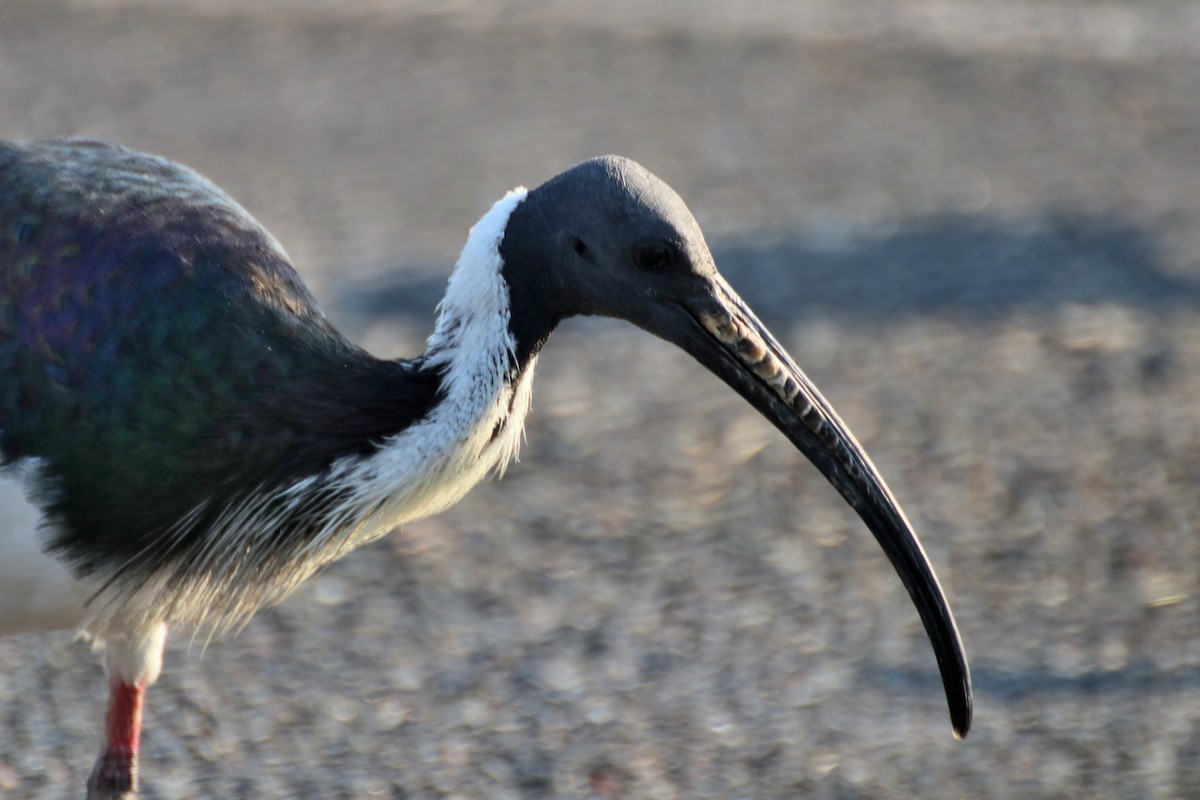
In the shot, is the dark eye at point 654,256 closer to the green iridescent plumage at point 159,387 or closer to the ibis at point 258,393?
the ibis at point 258,393

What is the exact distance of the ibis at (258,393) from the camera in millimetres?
3512

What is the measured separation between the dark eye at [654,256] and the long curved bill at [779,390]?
0.10m

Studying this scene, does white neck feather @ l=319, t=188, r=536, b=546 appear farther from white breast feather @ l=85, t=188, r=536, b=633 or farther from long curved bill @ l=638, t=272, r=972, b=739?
long curved bill @ l=638, t=272, r=972, b=739

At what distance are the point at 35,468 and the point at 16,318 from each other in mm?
377

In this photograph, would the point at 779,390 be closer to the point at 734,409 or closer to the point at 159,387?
the point at 159,387

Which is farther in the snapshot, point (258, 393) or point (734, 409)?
point (734, 409)

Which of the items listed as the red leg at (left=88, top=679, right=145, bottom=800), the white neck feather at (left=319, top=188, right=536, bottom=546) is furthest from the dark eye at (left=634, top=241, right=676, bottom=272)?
the red leg at (left=88, top=679, right=145, bottom=800)

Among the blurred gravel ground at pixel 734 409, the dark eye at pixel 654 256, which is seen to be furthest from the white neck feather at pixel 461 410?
the blurred gravel ground at pixel 734 409

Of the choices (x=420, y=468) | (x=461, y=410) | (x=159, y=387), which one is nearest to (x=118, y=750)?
(x=159, y=387)

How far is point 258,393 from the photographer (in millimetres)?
3537

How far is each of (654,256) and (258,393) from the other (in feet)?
3.10

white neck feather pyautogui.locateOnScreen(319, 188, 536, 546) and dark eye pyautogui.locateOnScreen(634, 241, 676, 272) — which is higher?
dark eye pyautogui.locateOnScreen(634, 241, 676, 272)

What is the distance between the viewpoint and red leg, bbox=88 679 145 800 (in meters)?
4.15

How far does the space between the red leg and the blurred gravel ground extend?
8.6 inches
